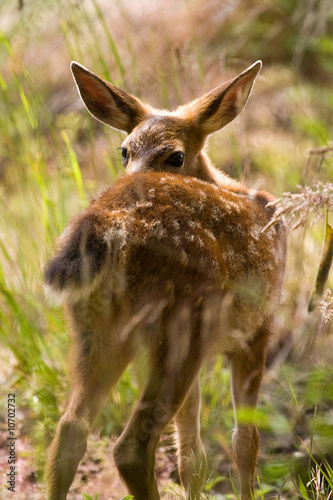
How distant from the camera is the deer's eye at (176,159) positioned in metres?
4.44

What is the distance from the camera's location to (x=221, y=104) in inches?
180

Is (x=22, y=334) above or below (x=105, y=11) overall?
below

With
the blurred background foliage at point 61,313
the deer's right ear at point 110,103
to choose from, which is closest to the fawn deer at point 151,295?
the blurred background foliage at point 61,313

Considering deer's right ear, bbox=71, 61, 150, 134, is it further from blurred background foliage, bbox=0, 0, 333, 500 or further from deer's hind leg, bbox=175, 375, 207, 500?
deer's hind leg, bbox=175, 375, 207, 500

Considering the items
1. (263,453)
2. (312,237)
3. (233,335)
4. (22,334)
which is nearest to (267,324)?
(233,335)

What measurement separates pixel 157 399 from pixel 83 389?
385mm

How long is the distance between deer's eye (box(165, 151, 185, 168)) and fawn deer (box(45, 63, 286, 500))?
891 mm

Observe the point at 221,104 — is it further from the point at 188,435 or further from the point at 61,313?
the point at 188,435

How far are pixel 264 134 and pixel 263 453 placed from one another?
4.42m

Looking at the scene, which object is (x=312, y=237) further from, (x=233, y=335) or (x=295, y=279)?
(x=233, y=335)

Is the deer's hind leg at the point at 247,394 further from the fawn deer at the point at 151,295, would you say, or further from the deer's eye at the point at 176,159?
the deer's eye at the point at 176,159

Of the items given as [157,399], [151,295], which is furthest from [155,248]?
[157,399]

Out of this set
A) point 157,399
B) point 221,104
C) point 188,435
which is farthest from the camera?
point 221,104

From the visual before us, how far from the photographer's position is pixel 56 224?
15.5ft
